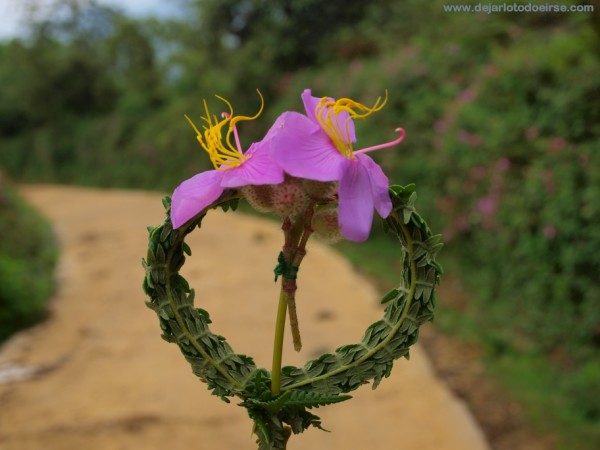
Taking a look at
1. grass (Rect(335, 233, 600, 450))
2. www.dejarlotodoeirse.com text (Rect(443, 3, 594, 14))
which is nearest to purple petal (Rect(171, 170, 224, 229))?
grass (Rect(335, 233, 600, 450))

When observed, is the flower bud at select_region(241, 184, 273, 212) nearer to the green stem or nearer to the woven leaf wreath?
the woven leaf wreath

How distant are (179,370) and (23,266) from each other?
260cm

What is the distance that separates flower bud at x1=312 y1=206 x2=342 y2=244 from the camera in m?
0.85


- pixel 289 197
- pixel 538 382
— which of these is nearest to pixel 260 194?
pixel 289 197

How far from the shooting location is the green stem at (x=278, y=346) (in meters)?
0.90

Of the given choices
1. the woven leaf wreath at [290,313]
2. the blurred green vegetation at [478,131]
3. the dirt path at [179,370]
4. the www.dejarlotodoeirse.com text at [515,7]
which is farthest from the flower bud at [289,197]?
the www.dejarlotodoeirse.com text at [515,7]

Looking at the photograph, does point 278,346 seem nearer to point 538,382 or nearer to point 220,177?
point 220,177

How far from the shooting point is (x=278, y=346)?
2.93 ft

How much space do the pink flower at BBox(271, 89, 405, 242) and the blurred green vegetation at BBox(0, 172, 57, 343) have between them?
4.56m

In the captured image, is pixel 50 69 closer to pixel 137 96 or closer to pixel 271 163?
pixel 137 96

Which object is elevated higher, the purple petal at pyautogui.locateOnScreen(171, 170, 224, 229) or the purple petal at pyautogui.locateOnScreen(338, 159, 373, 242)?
the purple petal at pyautogui.locateOnScreen(171, 170, 224, 229)

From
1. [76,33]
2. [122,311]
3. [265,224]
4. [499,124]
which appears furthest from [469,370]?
[76,33]

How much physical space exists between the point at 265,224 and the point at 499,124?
4670mm

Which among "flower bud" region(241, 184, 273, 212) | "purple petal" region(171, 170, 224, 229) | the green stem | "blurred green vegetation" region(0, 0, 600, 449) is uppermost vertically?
"blurred green vegetation" region(0, 0, 600, 449)
